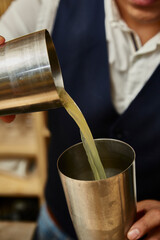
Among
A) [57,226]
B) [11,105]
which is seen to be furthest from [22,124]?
[11,105]

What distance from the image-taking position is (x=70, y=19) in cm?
92

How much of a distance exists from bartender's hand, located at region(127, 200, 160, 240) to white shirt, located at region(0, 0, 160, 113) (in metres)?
0.33

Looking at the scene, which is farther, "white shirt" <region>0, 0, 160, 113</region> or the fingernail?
"white shirt" <region>0, 0, 160, 113</region>

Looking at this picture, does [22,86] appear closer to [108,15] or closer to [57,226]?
[108,15]

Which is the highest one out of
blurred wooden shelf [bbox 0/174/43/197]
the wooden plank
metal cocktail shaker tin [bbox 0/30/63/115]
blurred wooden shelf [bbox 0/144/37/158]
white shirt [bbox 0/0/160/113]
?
metal cocktail shaker tin [bbox 0/30/63/115]

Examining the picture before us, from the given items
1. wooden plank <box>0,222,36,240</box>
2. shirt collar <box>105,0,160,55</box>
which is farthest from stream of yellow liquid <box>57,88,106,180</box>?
wooden plank <box>0,222,36,240</box>

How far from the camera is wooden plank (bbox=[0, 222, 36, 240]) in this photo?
965mm

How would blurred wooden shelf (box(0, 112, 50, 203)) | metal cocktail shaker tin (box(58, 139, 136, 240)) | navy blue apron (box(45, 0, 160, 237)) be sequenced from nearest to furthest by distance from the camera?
metal cocktail shaker tin (box(58, 139, 136, 240)) < navy blue apron (box(45, 0, 160, 237)) < blurred wooden shelf (box(0, 112, 50, 203))

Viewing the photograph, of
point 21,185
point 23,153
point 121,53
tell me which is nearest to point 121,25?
point 121,53

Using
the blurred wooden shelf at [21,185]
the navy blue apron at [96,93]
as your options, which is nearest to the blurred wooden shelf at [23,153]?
the blurred wooden shelf at [21,185]

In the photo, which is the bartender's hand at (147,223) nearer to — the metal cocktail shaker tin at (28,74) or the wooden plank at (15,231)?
the metal cocktail shaker tin at (28,74)

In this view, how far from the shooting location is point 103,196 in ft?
1.48

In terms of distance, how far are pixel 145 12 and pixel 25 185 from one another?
130 centimetres

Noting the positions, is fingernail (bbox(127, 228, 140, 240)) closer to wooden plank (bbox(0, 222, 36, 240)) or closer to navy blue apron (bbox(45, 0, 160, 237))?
navy blue apron (bbox(45, 0, 160, 237))
